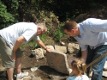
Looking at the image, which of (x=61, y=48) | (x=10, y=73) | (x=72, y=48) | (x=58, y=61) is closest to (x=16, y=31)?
(x=10, y=73)

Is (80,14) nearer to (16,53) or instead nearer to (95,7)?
(95,7)

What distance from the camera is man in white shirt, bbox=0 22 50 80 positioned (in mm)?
6062

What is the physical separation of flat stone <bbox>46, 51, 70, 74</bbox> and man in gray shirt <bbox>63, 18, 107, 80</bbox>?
3.44 ft

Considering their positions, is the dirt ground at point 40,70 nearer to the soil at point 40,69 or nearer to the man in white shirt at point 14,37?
the soil at point 40,69

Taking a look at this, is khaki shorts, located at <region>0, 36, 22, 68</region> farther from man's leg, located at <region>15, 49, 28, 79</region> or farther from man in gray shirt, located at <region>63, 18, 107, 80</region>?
man in gray shirt, located at <region>63, 18, 107, 80</region>

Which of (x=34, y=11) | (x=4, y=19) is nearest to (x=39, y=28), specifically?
(x=4, y=19)

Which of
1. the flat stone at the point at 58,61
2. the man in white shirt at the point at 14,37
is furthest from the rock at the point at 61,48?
the man in white shirt at the point at 14,37

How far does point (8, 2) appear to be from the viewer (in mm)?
8914

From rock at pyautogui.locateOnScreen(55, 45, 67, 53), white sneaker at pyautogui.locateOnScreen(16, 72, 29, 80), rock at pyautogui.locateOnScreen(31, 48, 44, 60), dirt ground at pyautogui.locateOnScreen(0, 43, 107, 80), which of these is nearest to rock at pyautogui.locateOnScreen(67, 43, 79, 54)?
rock at pyautogui.locateOnScreen(55, 45, 67, 53)

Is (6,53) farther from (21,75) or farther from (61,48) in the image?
(61,48)

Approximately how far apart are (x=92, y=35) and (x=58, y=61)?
165cm

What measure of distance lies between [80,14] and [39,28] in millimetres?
4266

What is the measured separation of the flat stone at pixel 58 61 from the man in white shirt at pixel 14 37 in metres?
0.68

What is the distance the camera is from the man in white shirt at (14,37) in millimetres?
6062
